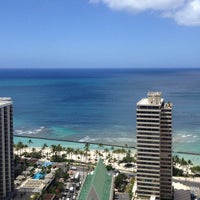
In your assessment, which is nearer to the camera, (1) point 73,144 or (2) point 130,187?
(2) point 130,187

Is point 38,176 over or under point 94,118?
under

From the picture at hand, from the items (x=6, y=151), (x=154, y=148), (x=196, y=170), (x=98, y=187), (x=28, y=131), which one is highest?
(x=154, y=148)

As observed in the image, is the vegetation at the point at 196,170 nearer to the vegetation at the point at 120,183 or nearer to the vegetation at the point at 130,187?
the vegetation at the point at 130,187

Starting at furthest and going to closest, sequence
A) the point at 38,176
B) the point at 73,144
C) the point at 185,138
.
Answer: the point at 185,138, the point at 73,144, the point at 38,176

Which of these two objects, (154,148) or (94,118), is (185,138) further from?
(154,148)

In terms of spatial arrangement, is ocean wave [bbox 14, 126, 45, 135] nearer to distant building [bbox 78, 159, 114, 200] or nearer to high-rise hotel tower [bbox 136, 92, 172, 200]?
distant building [bbox 78, 159, 114, 200]

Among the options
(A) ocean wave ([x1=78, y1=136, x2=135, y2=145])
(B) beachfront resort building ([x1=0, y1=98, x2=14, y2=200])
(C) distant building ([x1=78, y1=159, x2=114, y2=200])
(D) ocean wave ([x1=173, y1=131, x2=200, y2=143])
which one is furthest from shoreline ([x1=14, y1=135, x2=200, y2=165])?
(B) beachfront resort building ([x1=0, y1=98, x2=14, y2=200])

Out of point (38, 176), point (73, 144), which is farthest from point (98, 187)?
point (73, 144)

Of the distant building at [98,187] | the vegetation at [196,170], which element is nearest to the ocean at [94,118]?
the vegetation at [196,170]
